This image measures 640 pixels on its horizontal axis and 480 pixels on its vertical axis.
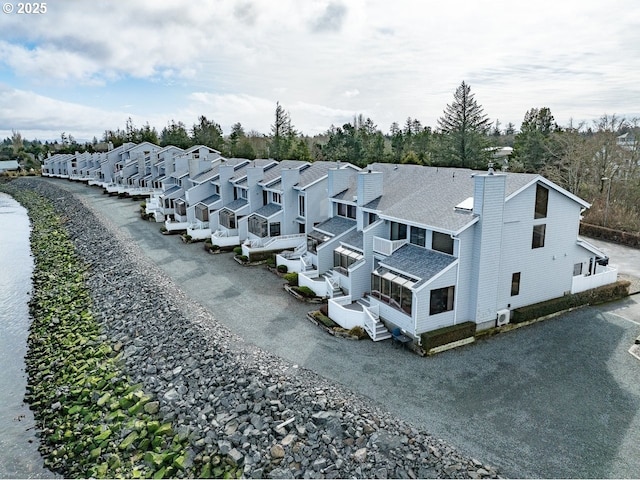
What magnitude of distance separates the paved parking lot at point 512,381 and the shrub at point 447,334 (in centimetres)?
54

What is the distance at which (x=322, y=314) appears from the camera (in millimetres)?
21828

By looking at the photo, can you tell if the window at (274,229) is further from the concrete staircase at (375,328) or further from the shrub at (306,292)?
the concrete staircase at (375,328)

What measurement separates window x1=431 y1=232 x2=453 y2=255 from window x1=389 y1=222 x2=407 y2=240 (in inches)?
84.8

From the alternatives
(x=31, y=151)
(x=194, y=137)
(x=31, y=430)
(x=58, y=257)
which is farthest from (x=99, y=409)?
(x=31, y=151)

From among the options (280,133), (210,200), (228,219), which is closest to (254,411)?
(228,219)

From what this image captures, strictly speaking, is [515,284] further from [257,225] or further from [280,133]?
[280,133]

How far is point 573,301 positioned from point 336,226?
45.2 feet

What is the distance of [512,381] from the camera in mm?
16234

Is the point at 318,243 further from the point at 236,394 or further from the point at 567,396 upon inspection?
the point at 567,396

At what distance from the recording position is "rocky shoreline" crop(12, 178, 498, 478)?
12.2m

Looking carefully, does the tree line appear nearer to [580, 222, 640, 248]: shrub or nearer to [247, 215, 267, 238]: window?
[580, 222, 640, 248]: shrub

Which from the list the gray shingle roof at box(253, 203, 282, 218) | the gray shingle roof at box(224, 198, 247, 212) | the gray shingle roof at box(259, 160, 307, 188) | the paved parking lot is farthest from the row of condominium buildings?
the gray shingle roof at box(224, 198, 247, 212)

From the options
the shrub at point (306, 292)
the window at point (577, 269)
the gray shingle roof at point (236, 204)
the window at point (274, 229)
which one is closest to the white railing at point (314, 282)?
the shrub at point (306, 292)

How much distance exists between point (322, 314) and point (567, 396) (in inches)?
429
